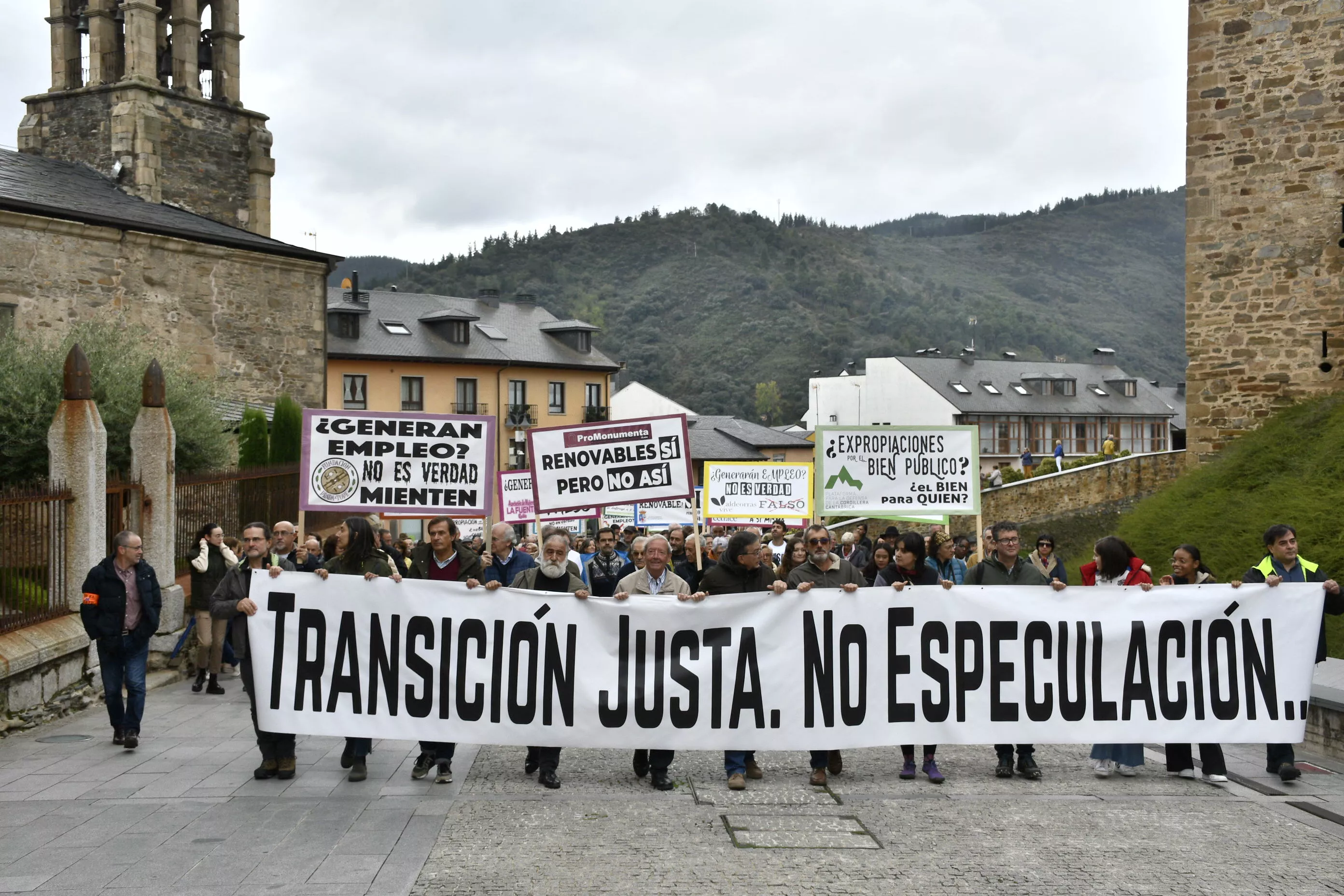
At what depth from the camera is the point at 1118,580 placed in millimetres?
9078

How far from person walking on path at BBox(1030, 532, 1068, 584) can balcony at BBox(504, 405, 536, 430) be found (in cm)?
5135

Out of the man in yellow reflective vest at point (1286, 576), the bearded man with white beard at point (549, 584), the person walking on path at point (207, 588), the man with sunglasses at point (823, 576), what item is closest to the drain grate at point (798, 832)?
the man with sunglasses at point (823, 576)

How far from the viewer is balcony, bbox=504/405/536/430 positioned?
62.2 m

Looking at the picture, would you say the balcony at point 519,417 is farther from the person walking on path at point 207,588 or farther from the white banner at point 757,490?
the person walking on path at point 207,588

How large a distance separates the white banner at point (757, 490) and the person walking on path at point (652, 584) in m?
13.4

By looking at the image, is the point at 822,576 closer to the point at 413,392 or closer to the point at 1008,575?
the point at 1008,575

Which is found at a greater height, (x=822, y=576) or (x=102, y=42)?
(x=102, y=42)

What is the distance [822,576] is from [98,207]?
2166cm

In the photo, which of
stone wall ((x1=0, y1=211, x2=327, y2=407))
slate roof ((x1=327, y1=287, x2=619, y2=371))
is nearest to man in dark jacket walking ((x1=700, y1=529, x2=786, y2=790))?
stone wall ((x1=0, y1=211, x2=327, y2=407))

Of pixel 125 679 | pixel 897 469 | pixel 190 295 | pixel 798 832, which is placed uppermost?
pixel 190 295

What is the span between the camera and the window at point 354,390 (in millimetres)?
57688

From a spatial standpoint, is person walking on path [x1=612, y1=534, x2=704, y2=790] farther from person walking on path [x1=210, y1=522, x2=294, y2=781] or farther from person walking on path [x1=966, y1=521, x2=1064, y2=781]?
person walking on path [x1=210, y1=522, x2=294, y2=781]

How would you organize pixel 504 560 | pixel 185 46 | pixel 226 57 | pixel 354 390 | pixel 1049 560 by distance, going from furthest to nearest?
pixel 354 390
pixel 226 57
pixel 185 46
pixel 1049 560
pixel 504 560

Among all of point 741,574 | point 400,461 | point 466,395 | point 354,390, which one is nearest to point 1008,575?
point 741,574
